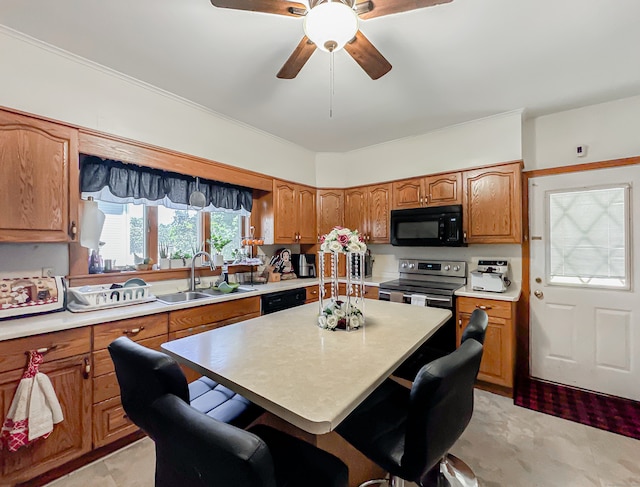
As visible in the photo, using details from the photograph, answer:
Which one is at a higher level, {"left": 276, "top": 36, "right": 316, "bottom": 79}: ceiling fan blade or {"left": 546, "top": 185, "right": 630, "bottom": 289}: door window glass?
{"left": 276, "top": 36, "right": 316, "bottom": 79}: ceiling fan blade

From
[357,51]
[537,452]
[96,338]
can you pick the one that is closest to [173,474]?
[96,338]

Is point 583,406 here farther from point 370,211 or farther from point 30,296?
point 30,296

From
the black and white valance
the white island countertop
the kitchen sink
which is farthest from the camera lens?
the kitchen sink

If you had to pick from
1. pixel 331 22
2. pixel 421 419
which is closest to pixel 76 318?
pixel 421 419

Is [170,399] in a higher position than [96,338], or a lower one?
higher

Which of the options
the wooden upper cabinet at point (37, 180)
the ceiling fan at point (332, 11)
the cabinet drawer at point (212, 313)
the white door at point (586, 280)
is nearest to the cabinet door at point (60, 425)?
the cabinet drawer at point (212, 313)

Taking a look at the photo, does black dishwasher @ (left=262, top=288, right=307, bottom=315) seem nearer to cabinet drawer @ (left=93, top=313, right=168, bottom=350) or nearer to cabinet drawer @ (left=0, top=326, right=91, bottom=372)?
cabinet drawer @ (left=93, top=313, right=168, bottom=350)

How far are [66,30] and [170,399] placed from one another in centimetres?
226

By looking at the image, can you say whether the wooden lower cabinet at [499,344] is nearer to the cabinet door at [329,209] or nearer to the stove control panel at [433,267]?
the stove control panel at [433,267]

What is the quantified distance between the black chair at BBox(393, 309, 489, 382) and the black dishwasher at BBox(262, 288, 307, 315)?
1.33 metres

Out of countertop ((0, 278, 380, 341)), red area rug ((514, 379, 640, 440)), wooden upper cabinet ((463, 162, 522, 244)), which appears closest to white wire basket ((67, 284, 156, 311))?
countertop ((0, 278, 380, 341))

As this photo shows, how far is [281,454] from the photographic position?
1.02m

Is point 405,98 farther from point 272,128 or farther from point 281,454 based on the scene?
point 281,454

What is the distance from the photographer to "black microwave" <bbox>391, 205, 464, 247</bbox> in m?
3.00
